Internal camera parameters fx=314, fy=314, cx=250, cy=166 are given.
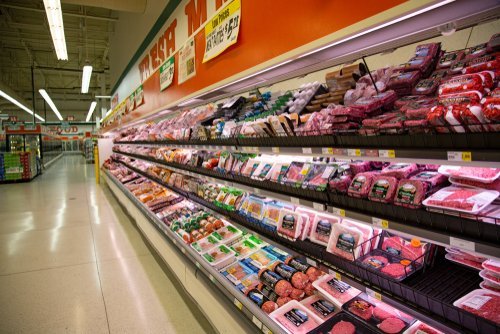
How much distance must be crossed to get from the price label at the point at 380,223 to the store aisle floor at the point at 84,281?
187 centimetres

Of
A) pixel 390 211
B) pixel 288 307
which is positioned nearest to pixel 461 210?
pixel 390 211

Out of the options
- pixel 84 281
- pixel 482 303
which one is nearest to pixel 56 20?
pixel 84 281

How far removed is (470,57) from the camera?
1424 millimetres

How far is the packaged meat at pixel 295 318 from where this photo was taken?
1715 mm

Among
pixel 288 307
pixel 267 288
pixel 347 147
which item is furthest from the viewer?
pixel 267 288

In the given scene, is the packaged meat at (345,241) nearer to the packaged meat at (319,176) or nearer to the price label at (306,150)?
the packaged meat at (319,176)

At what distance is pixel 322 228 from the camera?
77.4 inches

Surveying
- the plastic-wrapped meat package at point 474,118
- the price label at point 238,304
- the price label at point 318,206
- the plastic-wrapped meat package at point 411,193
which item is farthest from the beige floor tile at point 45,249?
the plastic-wrapped meat package at point 474,118

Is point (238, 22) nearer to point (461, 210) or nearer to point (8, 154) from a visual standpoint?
point (461, 210)

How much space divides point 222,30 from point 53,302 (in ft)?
10.5

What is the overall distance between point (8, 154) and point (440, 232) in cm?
1456

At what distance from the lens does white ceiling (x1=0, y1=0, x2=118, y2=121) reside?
37.4 feet

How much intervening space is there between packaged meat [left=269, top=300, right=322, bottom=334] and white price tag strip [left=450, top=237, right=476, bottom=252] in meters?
0.90

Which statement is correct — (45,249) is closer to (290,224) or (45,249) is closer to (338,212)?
(290,224)
